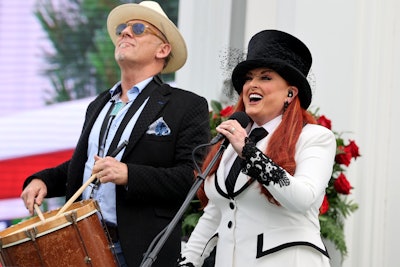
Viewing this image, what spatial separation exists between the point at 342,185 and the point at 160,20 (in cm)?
160

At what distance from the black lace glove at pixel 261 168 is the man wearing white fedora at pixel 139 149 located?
1.01 m

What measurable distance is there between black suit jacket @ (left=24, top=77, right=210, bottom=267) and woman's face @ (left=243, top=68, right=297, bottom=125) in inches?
32.5

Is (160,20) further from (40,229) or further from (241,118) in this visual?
(40,229)

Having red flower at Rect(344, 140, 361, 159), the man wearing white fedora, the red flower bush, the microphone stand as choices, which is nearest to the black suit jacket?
the man wearing white fedora

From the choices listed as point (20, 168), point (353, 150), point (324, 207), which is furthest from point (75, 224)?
point (20, 168)

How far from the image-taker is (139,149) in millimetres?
4906

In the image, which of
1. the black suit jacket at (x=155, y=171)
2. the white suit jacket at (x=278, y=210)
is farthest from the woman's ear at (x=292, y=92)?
the black suit jacket at (x=155, y=171)

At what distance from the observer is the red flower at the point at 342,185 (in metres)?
6.04

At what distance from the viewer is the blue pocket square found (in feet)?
16.2

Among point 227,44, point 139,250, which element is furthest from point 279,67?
point 227,44

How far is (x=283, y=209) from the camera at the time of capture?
392 centimetres

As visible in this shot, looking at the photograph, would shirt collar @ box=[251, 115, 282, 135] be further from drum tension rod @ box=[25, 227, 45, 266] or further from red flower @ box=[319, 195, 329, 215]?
red flower @ box=[319, 195, 329, 215]

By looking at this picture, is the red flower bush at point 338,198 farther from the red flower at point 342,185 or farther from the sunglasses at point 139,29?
the sunglasses at point 139,29

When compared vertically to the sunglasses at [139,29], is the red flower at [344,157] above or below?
below
